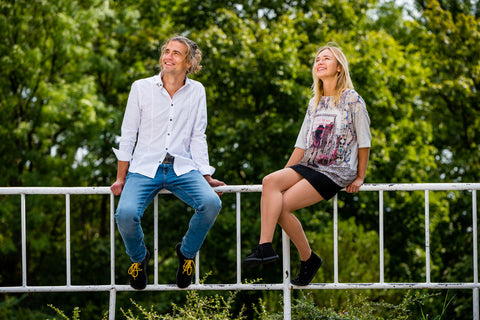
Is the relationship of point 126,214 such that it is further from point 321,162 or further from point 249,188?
point 321,162

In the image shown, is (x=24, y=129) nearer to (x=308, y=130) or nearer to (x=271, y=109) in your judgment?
(x=271, y=109)

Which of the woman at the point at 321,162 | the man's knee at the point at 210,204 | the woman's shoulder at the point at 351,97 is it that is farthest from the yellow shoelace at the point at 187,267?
the woman's shoulder at the point at 351,97

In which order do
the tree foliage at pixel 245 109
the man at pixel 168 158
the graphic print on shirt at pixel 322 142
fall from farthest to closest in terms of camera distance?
the tree foliage at pixel 245 109 < the graphic print on shirt at pixel 322 142 < the man at pixel 168 158

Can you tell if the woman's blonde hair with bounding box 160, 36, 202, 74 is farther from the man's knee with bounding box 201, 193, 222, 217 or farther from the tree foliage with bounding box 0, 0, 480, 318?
the tree foliage with bounding box 0, 0, 480, 318

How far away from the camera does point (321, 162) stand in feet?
10.8

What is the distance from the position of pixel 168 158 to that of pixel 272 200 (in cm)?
68

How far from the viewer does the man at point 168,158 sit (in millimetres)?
3172

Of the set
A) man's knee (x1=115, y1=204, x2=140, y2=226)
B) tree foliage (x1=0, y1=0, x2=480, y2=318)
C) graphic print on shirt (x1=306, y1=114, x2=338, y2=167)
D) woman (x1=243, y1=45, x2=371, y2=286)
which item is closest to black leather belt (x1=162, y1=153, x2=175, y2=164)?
man's knee (x1=115, y1=204, x2=140, y2=226)

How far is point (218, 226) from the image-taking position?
973 centimetres

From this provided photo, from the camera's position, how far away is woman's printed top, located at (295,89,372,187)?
128 inches

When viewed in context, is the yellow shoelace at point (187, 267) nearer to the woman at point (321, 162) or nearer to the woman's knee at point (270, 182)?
the woman at point (321, 162)

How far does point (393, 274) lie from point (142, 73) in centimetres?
625

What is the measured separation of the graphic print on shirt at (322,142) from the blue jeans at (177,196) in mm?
658

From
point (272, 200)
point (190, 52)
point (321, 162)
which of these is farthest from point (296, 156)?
point (190, 52)
